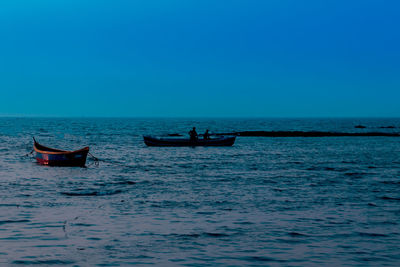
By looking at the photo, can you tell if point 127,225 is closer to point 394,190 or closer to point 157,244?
point 157,244

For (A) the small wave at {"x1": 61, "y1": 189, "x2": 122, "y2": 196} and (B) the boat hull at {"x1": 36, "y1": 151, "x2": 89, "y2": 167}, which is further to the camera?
(B) the boat hull at {"x1": 36, "y1": 151, "x2": 89, "y2": 167}

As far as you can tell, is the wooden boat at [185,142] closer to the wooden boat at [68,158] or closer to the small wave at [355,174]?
the wooden boat at [68,158]

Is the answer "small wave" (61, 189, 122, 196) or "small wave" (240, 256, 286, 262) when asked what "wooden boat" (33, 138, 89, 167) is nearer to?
"small wave" (61, 189, 122, 196)

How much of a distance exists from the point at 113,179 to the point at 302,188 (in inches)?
383

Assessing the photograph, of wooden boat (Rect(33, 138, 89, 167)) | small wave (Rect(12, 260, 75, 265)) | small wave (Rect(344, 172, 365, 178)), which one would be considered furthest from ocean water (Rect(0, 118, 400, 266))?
wooden boat (Rect(33, 138, 89, 167))

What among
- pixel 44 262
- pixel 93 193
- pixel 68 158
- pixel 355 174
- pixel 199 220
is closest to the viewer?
pixel 44 262

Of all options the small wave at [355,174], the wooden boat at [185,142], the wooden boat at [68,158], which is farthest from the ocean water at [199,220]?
the wooden boat at [185,142]

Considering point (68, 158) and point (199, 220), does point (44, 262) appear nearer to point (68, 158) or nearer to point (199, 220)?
point (199, 220)

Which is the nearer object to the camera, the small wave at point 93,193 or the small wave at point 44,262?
the small wave at point 44,262

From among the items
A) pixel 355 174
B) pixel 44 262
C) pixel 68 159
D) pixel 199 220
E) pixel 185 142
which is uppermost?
pixel 185 142

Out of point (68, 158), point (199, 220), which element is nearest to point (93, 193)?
point (199, 220)

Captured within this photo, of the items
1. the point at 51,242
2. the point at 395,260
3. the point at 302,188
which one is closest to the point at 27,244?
the point at 51,242

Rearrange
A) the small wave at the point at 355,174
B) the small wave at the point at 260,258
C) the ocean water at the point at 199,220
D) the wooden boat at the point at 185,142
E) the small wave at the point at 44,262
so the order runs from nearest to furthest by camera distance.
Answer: the small wave at the point at 44,262, the small wave at the point at 260,258, the ocean water at the point at 199,220, the small wave at the point at 355,174, the wooden boat at the point at 185,142

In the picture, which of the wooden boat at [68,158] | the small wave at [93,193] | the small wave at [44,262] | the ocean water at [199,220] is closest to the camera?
the small wave at [44,262]
